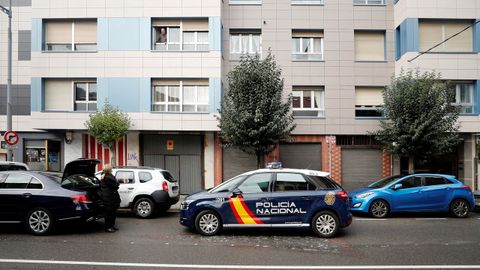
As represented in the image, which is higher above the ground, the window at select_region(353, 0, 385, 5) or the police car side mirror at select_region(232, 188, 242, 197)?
the window at select_region(353, 0, 385, 5)

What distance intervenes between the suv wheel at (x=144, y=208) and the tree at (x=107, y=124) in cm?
539

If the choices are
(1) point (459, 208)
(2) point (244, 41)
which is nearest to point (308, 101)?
(2) point (244, 41)

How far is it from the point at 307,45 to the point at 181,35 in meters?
6.20

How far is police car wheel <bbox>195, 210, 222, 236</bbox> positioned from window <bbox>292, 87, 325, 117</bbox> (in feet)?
35.9

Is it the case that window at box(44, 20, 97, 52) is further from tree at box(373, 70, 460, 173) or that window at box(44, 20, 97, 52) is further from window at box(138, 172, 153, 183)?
tree at box(373, 70, 460, 173)

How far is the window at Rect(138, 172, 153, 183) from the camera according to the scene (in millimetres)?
12352

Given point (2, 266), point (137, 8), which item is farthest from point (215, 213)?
point (137, 8)

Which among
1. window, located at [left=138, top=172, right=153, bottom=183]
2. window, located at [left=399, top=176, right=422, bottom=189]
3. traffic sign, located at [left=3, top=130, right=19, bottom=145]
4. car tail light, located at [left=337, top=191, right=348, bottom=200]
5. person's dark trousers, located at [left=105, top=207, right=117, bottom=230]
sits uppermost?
traffic sign, located at [left=3, top=130, right=19, bottom=145]

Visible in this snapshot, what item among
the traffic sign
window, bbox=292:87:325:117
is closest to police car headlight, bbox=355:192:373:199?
window, bbox=292:87:325:117

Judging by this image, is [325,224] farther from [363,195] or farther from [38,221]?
[38,221]

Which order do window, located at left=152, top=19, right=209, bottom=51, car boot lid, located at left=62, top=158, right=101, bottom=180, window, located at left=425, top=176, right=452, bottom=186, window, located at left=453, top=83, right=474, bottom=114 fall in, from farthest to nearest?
window, located at left=453, top=83, right=474, bottom=114 → window, located at left=152, top=19, right=209, bottom=51 → window, located at left=425, top=176, right=452, bottom=186 → car boot lid, located at left=62, top=158, right=101, bottom=180

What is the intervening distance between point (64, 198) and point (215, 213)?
3459 millimetres

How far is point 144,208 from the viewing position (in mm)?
12203

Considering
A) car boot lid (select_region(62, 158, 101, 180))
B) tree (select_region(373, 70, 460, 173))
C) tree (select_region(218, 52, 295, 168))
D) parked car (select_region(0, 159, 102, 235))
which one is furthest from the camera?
tree (select_region(373, 70, 460, 173))
